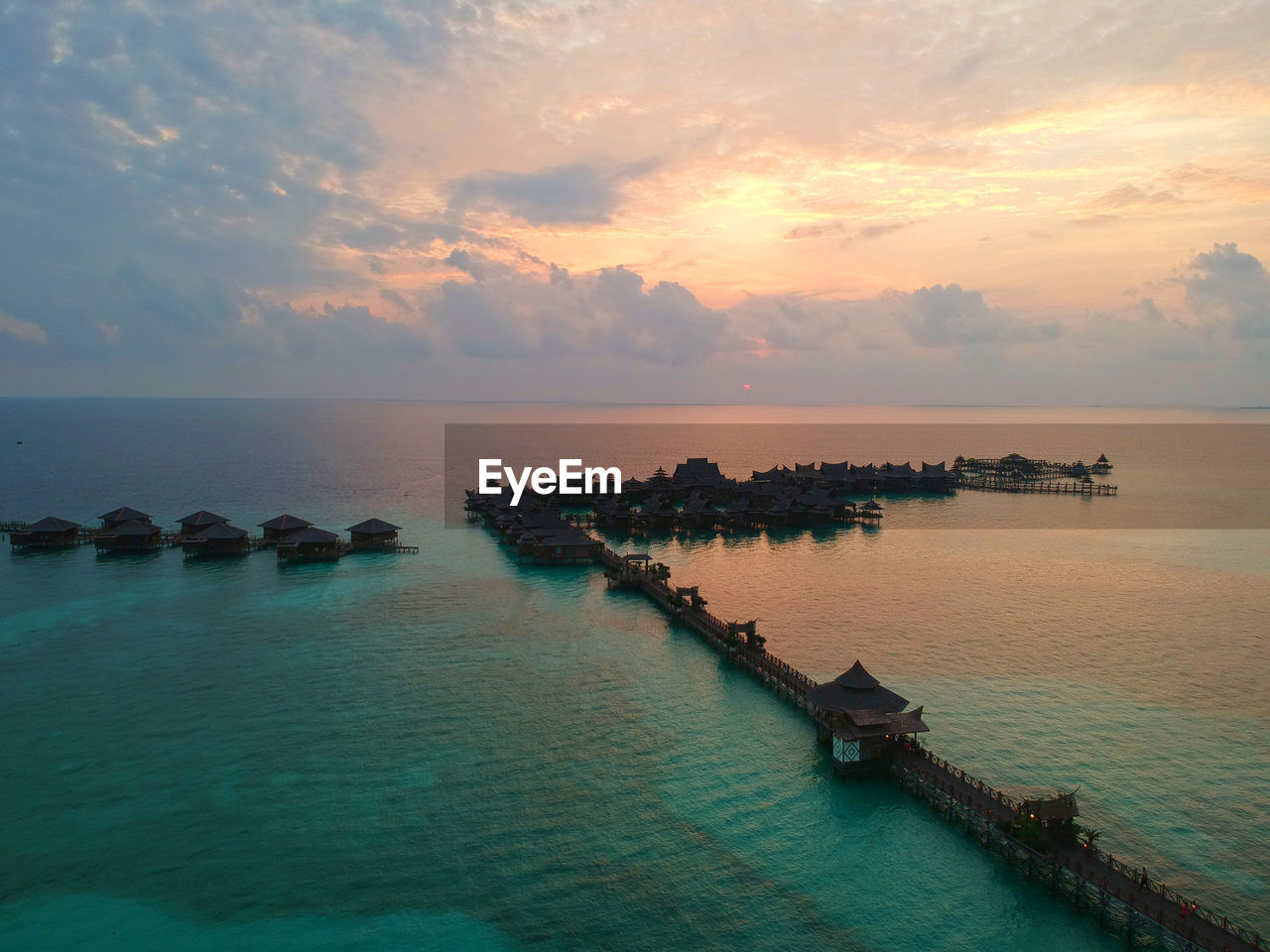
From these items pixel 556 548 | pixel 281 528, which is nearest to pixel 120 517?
pixel 281 528

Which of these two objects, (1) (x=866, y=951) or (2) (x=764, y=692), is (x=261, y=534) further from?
(1) (x=866, y=951)

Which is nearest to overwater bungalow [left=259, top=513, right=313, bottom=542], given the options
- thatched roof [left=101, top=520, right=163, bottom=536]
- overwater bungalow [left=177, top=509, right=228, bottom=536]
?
overwater bungalow [left=177, top=509, right=228, bottom=536]

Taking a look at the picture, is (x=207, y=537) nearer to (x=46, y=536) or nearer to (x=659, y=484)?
(x=46, y=536)

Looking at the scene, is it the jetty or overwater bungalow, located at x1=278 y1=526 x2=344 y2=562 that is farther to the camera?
overwater bungalow, located at x1=278 y1=526 x2=344 y2=562

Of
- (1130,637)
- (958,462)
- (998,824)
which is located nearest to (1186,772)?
(998,824)

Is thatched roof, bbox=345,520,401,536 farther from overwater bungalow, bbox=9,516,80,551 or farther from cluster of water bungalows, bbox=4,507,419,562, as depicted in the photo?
overwater bungalow, bbox=9,516,80,551
